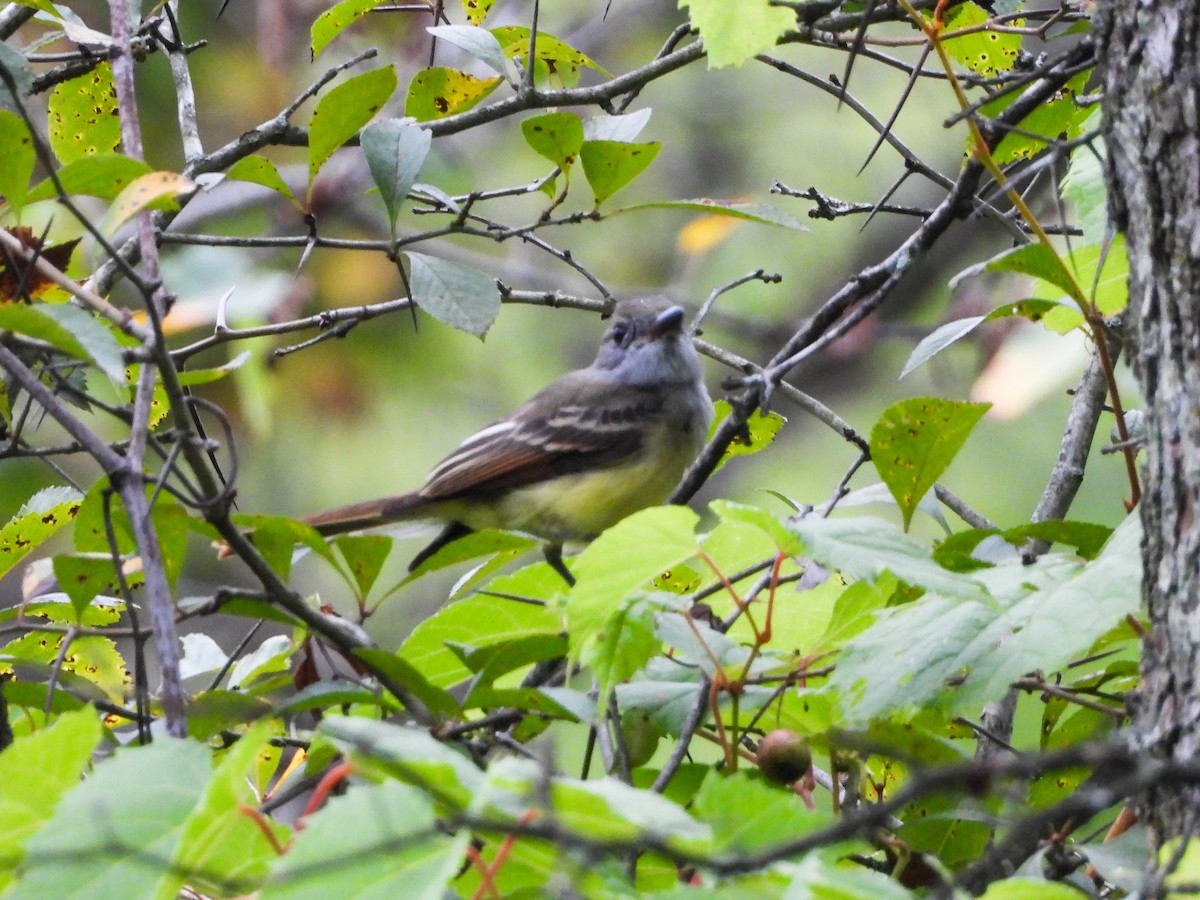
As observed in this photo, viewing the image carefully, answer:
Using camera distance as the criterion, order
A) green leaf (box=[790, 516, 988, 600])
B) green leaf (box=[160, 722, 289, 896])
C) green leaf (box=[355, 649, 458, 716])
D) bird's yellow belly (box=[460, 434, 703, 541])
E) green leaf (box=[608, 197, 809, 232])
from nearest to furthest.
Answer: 1. green leaf (box=[160, 722, 289, 896])
2. green leaf (box=[790, 516, 988, 600])
3. green leaf (box=[355, 649, 458, 716])
4. green leaf (box=[608, 197, 809, 232])
5. bird's yellow belly (box=[460, 434, 703, 541])

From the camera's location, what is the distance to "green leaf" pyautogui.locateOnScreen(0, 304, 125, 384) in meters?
1.79

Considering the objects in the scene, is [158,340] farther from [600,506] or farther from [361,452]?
[361,452]

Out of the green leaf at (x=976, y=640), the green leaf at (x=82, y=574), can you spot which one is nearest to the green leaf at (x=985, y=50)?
the green leaf at (x=976, y=640)

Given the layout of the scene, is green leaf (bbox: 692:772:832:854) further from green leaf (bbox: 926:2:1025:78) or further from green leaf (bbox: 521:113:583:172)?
green leaf (bbox: 926:2:1025:78)

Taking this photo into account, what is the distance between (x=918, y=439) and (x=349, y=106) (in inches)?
47.6

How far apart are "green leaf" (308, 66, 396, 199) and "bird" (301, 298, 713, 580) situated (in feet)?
8.09

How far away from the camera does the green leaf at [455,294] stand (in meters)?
2.49

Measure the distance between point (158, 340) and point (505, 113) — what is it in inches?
63.8

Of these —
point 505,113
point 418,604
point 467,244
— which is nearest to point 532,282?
point 467,244

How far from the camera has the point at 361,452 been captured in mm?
10898

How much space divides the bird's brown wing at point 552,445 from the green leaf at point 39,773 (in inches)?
145

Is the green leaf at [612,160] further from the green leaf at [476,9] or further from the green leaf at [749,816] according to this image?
the green leaf at [749,816]

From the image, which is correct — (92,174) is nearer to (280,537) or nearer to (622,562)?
(280,537)

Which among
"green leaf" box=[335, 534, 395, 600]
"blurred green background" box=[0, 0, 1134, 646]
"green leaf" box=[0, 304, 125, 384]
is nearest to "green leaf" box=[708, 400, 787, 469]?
"green leaf" box=[335, 534, 395, 600]
